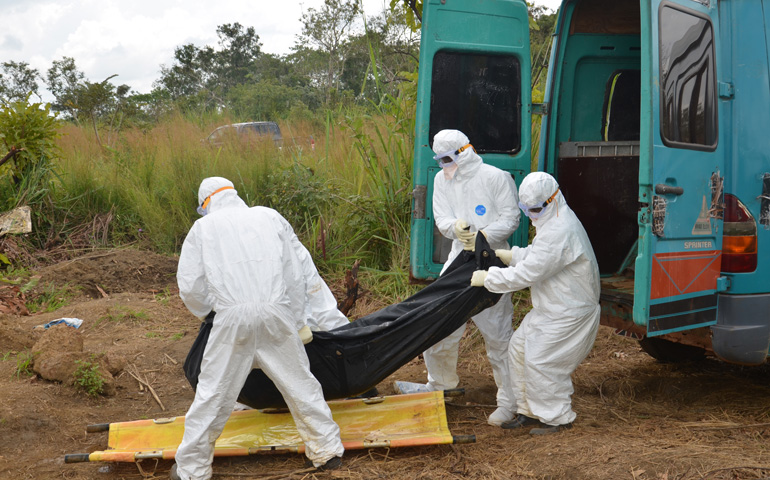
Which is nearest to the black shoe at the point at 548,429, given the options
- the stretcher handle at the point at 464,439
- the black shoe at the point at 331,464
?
the stretcher handle at the point at 464,439

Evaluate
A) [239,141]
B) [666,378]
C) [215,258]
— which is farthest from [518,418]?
[239,141]

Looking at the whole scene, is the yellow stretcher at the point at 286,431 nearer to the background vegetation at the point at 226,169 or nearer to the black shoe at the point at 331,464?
the black shoe at the point at 331,464

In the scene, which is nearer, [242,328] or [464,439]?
[242,328]

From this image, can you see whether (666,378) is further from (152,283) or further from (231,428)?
(152,283)

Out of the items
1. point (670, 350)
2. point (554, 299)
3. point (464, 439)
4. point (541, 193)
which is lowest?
point (464, 439)

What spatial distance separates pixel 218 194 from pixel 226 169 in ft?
16.0

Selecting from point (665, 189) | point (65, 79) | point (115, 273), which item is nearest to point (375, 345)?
point (665, 189)

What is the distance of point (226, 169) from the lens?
27.2ft

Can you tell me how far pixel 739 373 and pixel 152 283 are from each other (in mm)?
5758

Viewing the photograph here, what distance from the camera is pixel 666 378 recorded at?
4664 millimetres

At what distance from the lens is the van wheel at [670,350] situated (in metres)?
4.82

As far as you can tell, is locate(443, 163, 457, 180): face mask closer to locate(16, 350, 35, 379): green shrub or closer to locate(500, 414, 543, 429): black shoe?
locate(500, 414, 543, 429): black shoe

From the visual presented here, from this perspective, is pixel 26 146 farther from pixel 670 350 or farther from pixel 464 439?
pixel 670 350

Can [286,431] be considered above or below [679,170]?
below
